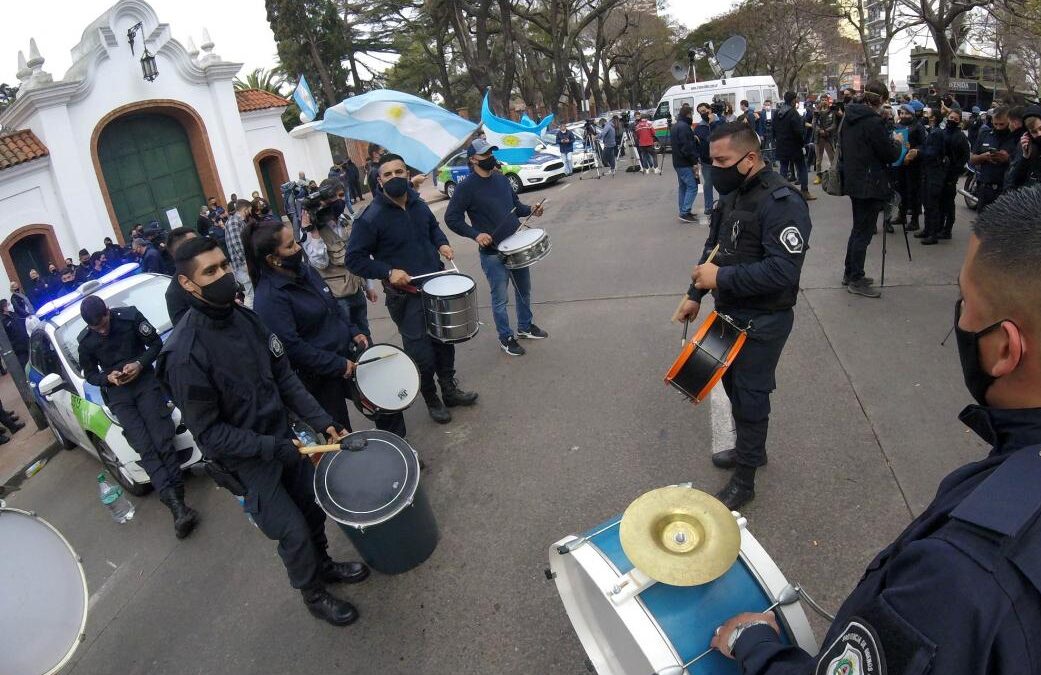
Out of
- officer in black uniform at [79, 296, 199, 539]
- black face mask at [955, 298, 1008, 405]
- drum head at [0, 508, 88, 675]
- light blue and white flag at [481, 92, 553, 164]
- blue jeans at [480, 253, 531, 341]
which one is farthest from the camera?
light blue and white flag at [481, 92, 553, 164]

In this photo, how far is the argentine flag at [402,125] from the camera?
642 centimetres

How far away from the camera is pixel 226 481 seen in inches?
121

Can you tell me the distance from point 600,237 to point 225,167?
1389cm

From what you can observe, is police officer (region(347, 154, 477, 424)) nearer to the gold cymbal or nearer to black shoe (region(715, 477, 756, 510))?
black shoe (region(715, 477, 756, 510))

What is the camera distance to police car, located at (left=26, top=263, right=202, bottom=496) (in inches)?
202

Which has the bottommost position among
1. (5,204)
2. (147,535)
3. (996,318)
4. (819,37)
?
(147,535)

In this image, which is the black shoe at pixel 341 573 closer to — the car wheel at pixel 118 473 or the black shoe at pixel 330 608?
the black shoe at pixel 330 608

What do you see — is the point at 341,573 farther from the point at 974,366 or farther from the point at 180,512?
the point at 974,366

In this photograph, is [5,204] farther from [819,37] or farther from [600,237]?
[819,37]

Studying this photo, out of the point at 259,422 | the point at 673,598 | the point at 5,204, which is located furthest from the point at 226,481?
the point at 5,204

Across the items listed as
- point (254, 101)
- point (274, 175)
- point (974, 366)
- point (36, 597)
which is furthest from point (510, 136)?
point (274, 175)

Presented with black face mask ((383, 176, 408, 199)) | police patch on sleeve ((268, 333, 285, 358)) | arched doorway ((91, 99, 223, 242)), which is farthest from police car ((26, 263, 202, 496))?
arched doorway ((91, 99, 223, 242))

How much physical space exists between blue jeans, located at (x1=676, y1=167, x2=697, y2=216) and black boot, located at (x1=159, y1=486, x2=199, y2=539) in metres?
8.95

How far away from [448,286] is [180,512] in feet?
8.27
